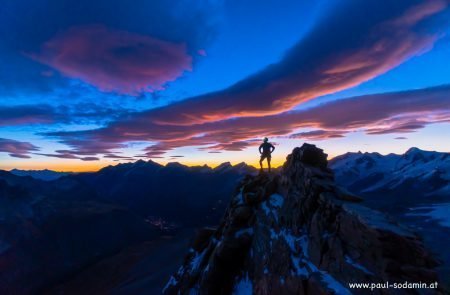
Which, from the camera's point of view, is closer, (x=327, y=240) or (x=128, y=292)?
(x=327, y=240)

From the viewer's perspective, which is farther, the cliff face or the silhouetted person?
the silhouetted person

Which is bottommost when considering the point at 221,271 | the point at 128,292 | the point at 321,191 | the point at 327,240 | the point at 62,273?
the point at 62,273

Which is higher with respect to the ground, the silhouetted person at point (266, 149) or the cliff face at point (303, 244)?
the silhouetted person at point (266, 149)

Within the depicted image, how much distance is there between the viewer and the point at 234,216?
39188 mm

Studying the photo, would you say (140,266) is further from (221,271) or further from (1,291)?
(221,271)

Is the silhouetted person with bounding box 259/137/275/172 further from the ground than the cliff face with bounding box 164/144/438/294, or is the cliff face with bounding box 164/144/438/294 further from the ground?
the silhouetted person with bounding box 259/137/275/172

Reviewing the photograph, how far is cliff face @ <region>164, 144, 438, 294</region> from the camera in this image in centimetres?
1419

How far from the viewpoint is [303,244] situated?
23.1 meters

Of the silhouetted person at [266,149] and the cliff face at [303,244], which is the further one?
the silhouetted person at [266,149]

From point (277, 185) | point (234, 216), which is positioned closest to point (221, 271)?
point (234, 216)

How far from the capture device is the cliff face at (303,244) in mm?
14188

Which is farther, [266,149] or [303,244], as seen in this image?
[266,149]

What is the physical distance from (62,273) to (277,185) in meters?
197

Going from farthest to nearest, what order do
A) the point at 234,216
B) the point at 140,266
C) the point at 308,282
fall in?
the point at 140,266
the point at 234,216
the point at 308,282
